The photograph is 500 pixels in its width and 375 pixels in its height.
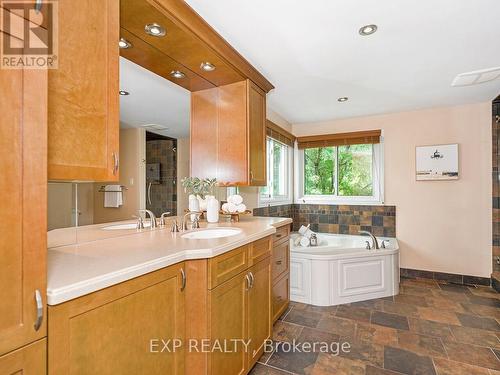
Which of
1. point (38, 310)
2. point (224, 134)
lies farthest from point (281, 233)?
point (38, 310)

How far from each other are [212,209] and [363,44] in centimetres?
177

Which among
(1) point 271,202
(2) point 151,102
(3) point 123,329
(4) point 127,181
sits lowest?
(3) point 123,329

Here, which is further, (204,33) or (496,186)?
(496,186)

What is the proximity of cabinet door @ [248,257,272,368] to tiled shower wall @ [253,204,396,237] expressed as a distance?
1.58 m

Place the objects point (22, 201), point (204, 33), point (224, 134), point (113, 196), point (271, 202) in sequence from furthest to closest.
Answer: point (271, 202) < point (224, 134) < point (204, 33) < point (113, 196) < point (22, 201)

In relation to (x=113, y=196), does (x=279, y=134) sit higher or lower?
higher

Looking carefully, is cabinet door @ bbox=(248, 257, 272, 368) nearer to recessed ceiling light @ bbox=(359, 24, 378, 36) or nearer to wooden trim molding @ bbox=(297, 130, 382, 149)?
recessed ceiling light @ bbox=(359, 24, 378, 36)

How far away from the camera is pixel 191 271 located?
4.33 ft

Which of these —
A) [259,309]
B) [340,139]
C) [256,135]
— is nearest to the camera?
[259,309]

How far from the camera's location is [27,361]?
0.73m

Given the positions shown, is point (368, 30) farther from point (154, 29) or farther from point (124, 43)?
point (124, 43)

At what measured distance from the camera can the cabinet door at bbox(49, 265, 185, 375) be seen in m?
0.82

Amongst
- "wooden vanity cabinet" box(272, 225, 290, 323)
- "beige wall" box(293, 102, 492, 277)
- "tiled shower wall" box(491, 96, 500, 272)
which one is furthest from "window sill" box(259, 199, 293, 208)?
"tiled shower wall" box(491, 96, 500, 272)

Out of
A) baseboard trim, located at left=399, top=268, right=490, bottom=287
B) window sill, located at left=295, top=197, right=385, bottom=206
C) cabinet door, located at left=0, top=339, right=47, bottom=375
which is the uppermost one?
window sill, located at left=295, top=197, right=385, bottom=206
